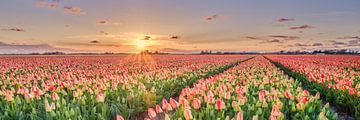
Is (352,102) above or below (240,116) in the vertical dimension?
below

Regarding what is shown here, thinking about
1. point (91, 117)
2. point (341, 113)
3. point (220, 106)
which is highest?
point (220, 106)

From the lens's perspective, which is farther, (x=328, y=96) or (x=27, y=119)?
(x=328, y=96)

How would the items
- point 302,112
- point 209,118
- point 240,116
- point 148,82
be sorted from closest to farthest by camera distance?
point 240,116, point 209,118, point 302,112, point 148,82

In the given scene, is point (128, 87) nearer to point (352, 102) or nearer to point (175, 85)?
point (175, 85)

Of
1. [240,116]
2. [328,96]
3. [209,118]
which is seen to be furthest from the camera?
[328,96]

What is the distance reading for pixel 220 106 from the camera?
4.07 m

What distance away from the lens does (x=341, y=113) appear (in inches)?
284

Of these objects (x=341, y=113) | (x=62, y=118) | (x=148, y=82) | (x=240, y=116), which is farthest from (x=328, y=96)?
(x=62, y=118)

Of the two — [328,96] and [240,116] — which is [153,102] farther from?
[328,96]

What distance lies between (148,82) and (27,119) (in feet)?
13.8

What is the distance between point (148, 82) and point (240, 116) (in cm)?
585

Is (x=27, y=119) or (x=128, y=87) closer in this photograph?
(x=27, y=119)

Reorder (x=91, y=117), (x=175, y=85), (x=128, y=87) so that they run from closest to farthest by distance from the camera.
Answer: (x=91, y=117) → (x=128, y=87) → (x=175, y=85)

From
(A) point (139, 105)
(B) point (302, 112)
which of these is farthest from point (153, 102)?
(B) point (302, 112)
